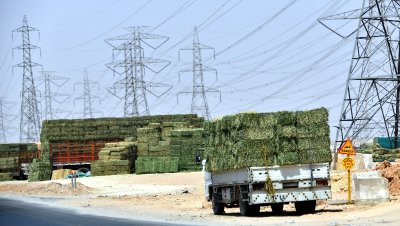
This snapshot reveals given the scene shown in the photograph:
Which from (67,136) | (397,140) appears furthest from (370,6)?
(67,136)

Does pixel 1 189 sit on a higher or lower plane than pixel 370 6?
lower

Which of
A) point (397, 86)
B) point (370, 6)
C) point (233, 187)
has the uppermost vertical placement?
point (370, 6)

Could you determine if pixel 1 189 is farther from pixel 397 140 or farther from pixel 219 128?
pixel 219 128

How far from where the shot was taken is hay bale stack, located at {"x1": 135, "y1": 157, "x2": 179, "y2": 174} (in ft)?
247

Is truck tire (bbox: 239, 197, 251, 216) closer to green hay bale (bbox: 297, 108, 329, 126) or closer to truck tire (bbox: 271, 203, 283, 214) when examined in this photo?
truck tire (bbox: 271, 203, 283, 214)

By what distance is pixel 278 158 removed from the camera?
27.5 metres

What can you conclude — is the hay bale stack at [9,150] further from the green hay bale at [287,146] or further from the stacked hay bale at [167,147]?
the green hay bale at [287,146]

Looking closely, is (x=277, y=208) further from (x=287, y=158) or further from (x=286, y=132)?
(x=286, y=132)

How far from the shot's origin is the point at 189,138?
7469 cm

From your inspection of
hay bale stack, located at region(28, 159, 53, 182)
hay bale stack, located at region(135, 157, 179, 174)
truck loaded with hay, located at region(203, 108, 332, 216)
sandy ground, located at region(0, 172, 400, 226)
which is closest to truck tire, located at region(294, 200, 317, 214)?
truck loaded with hay, located at region(203, 108, 332, 216)

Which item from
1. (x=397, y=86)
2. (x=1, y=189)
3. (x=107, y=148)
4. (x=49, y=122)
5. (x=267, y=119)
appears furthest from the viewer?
(x=49, y=122)

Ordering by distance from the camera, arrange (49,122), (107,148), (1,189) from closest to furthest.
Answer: (1,189) → (107,148) → (49,122)

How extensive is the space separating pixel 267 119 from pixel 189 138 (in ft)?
154

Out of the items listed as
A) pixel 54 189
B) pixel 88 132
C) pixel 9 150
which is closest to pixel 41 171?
pixel 88 132
